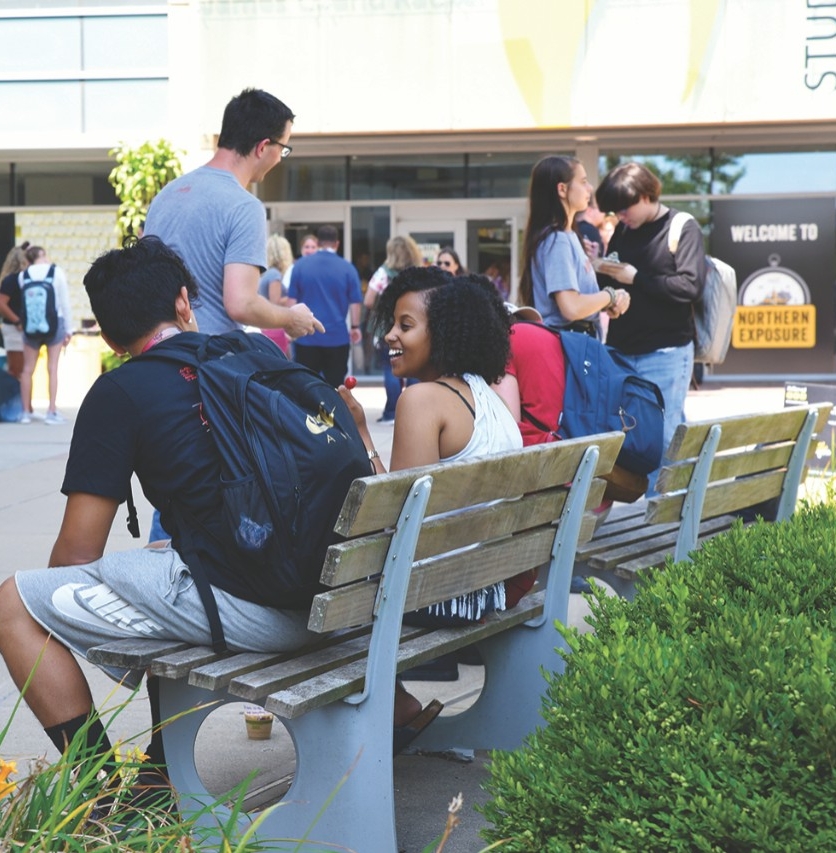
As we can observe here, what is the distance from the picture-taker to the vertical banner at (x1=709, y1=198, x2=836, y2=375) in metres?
19.6

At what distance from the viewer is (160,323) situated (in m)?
3.46

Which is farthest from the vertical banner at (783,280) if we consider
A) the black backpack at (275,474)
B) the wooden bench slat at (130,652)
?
the wooden bench slat at (130,652)

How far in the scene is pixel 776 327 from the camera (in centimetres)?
1970

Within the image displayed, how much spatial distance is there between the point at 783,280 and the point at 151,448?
17.6 m

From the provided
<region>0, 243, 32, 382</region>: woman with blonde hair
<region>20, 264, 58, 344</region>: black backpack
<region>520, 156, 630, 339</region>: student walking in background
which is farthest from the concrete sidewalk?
<region>0, 243, 32, 382</region>: woman with blonde hair

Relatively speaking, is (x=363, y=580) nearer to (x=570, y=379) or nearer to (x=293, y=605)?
(x=293, y=605)

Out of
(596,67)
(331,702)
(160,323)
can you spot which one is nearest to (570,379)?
(160,323)

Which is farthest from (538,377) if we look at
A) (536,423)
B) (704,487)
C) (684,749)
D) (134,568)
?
(684,749)

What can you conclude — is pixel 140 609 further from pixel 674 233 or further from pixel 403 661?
pixel 674 233

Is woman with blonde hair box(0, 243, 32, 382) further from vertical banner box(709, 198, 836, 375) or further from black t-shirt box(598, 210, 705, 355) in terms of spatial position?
vertical banner box(709, 198, 836, 375)

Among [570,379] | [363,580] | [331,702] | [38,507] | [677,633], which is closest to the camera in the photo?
[677,633]

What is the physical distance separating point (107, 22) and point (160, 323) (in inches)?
719

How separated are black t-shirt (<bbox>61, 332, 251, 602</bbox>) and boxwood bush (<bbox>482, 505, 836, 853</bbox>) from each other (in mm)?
969

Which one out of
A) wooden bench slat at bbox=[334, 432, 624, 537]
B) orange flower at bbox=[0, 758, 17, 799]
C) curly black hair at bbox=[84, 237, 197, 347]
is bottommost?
orange flower at bbox=[0, 758, 17, 799]
